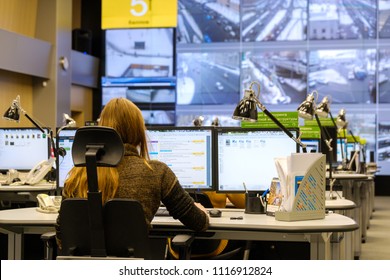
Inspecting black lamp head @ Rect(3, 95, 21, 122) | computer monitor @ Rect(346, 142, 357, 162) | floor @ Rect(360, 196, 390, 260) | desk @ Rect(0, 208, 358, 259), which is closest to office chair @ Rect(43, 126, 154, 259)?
desk @ Rect(0, 208, 358, 259)

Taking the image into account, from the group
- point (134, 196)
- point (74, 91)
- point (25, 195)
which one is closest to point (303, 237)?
point (134, 196)

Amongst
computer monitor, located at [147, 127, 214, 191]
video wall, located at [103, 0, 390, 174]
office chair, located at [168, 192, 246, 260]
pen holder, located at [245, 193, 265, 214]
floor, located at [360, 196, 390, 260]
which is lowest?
floor, located at [360, 196, 390, 260]

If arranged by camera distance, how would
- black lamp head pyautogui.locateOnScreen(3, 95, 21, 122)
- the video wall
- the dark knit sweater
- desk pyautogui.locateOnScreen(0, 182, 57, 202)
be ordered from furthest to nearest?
the video wall → black lamp head pyautogui.locateOnScreen(3, 95, 21, 122) → desk pyautogui.locateOnScreen(0, 182, 57, 202) → the dark knit sweater

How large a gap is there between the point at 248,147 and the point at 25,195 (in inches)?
82.5

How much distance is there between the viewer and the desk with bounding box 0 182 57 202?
4.71 metres

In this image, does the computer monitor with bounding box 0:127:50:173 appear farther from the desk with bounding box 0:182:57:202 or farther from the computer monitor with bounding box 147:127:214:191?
the computer monitor with bounding box 147:127:214:191

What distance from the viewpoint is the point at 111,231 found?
2.35 metres

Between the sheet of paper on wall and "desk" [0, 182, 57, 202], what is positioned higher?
the sheet of paper on wall

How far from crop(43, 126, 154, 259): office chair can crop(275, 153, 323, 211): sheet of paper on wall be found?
0.81 meters

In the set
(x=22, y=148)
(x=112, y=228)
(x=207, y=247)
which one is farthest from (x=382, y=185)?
(x=112, y=228)

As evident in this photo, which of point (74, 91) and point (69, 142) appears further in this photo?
point (74, 91)

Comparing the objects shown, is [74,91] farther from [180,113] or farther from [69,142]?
[69,142]

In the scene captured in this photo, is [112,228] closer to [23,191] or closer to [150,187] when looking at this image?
[150,187]

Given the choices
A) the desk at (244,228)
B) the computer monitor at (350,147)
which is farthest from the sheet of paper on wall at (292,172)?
the computer monitor at (350,147)
